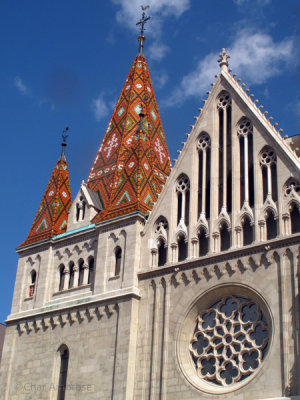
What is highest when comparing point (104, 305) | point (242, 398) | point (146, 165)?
point (146, 165)

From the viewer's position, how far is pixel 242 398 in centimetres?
1845

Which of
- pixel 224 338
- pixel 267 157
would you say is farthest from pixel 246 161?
pixel 224 338

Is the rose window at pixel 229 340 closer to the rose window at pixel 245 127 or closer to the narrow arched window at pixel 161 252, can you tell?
the narrow arched window at pixel 161 252

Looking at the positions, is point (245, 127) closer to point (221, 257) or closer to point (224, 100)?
point (224, 100)

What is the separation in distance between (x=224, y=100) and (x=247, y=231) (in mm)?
5245

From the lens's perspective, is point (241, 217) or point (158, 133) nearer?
point (241, 217)

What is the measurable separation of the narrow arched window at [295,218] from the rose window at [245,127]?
11.4 ft

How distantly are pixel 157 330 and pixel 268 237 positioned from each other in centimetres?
435

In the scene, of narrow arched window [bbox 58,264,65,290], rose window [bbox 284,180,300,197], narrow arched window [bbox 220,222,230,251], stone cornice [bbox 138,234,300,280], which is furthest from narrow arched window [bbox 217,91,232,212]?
narrow arched window [bbox 58,264,65,290]

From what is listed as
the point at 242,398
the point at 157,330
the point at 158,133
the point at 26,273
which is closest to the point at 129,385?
the point at 157,330

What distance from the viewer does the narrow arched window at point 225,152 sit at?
72.8 feet

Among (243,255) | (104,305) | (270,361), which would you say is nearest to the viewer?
(270,361)

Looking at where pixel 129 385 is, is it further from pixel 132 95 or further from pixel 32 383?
pixel 132 95

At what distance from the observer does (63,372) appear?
22797 mm
